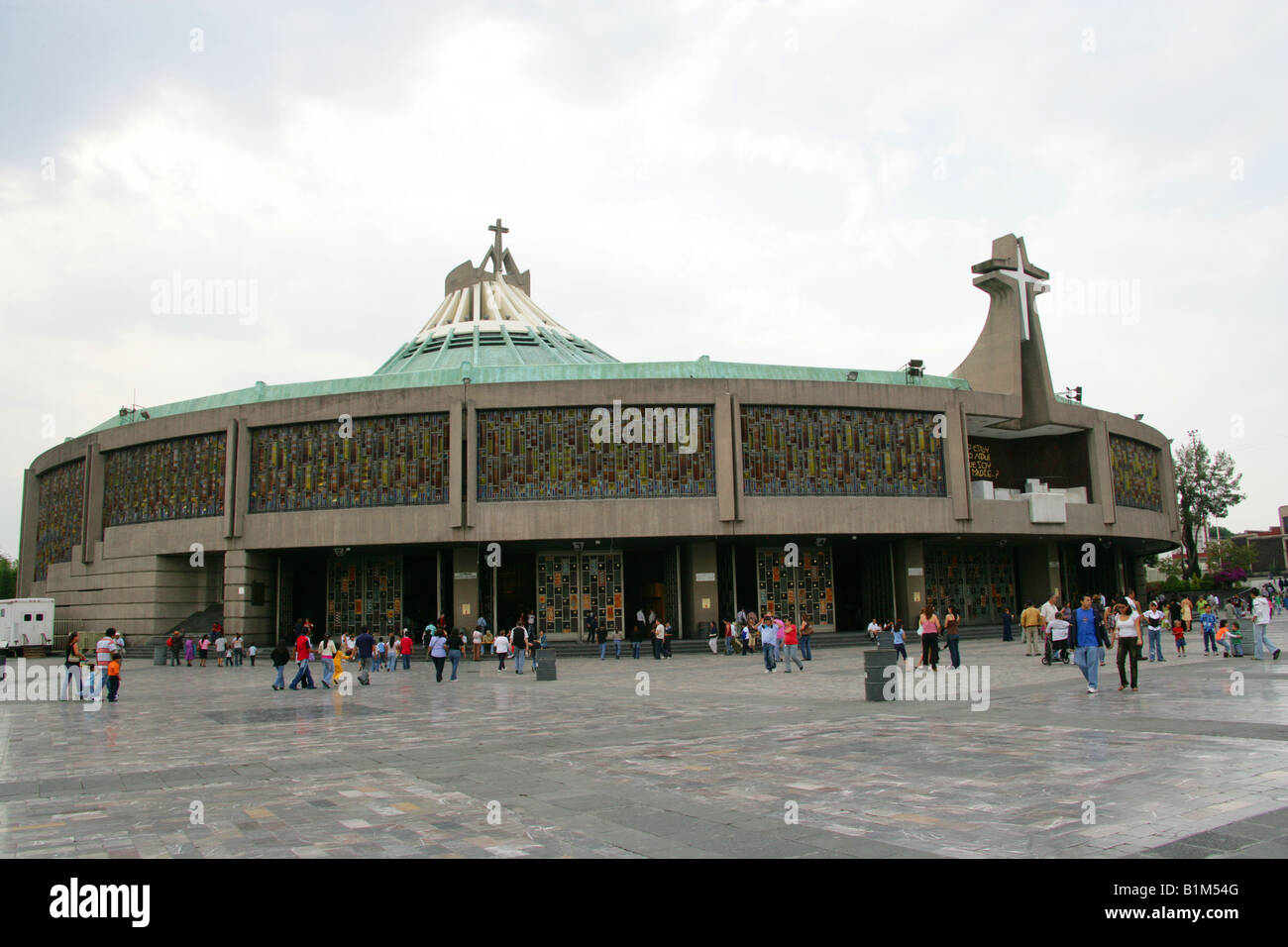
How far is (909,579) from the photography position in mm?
39844

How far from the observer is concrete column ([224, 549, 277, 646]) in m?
37.8

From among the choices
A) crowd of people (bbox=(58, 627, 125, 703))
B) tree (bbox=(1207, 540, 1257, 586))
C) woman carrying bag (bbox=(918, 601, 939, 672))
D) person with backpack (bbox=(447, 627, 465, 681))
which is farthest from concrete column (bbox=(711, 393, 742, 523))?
tree (bbox=(1207, 540, 1257, 586))

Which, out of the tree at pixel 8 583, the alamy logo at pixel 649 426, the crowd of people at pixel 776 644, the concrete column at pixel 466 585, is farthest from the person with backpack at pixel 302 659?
the tree at pixel 8 583

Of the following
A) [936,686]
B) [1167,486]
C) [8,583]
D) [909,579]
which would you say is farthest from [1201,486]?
[8,583]

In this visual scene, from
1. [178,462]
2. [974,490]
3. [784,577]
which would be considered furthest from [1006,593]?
[178,462]

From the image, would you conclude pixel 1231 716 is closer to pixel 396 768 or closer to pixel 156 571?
pixel 396 768

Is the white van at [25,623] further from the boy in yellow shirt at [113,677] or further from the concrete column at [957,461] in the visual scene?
the concrete column at [957,461]

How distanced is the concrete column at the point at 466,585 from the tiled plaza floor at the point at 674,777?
19517 millimetres

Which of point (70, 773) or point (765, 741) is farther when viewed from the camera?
point (765, 741)

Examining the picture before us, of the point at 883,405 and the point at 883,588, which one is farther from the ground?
the point at 883,405

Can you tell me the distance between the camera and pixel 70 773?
10.1m

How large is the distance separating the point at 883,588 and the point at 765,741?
31368mm
